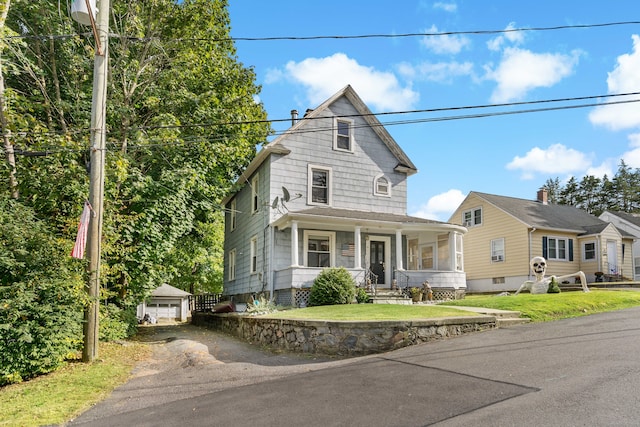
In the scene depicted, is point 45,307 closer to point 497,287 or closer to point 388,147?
point 388,147

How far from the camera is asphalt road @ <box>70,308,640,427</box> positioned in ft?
16.9

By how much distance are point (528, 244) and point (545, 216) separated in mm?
4222

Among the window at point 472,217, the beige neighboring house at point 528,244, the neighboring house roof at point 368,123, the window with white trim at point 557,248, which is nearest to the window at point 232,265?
the neighboring house roof at point 368,123

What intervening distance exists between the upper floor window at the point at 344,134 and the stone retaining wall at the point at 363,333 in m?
10.3

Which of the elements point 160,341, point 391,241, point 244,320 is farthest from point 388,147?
point 160,341

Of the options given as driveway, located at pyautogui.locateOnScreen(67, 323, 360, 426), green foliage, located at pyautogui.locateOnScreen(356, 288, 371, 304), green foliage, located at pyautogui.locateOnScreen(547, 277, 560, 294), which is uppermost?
green foliage, located at pyautogui.locateOnScreen(547, 277, 560, 294)

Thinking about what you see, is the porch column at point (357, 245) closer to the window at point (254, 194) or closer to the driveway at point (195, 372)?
the window at point (254, 194)

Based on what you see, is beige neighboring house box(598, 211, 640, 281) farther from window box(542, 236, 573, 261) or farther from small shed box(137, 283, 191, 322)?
small shed box(137, 283, 191, 322)

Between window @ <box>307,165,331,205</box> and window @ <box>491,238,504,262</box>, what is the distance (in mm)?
14588

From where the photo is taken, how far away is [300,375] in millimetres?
8055

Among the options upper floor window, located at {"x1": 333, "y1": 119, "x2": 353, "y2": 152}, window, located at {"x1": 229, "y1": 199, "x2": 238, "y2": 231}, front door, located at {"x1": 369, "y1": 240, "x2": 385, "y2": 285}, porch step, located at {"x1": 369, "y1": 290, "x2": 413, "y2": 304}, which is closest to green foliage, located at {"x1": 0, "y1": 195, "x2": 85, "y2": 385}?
porch step, located at {"x1": 369, "y1": 290, "x2": 413, "y2": 304}

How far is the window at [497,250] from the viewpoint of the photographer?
2825 cm

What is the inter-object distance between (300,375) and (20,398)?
4.73 m

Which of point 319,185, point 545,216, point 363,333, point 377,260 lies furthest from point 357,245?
point 545,216
